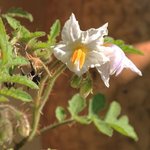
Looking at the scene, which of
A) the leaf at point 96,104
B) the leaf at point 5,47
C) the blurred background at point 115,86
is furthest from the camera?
the blurred background at point 115,86

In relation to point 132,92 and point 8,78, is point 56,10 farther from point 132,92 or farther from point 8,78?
point 8,78

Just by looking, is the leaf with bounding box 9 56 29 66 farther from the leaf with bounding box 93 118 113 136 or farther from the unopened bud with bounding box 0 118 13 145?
the leaf with bounding box 93 118 113 136

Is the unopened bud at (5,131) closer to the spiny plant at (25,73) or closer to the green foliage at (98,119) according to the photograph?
the spiny plant at (25,73)

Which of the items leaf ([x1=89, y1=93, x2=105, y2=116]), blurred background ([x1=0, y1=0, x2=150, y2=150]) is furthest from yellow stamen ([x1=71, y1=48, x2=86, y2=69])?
blurred background ([x1=0, y1=0, x2=150, y2=150])

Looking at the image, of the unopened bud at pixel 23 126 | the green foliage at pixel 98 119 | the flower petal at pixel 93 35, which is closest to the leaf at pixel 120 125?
the green foliage at pixel 98 119

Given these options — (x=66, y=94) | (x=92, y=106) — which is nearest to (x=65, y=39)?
(x=92, y=106)

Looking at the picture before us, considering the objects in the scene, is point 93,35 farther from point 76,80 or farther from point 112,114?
point 112,114
